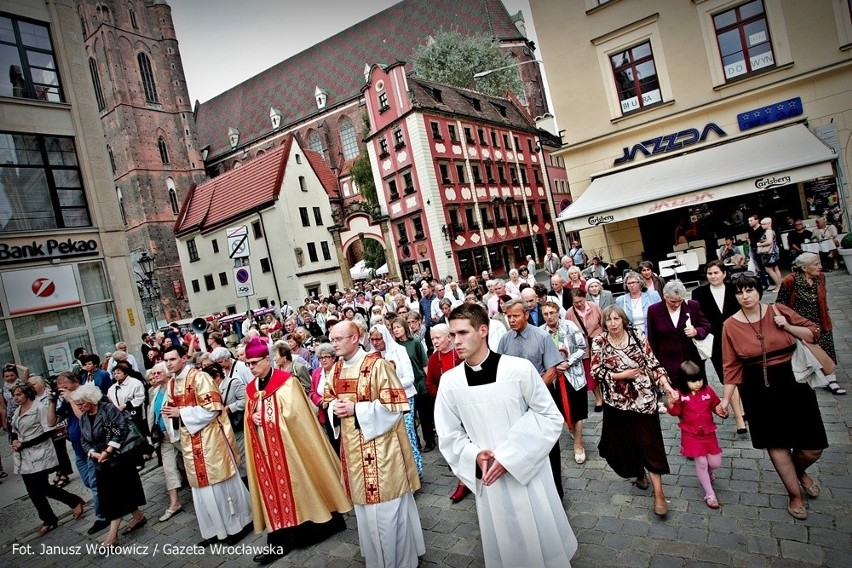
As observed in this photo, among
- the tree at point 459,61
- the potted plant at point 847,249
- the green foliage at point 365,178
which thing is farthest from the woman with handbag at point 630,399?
the tree at point 459,61

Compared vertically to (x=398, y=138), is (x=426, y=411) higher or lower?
lower

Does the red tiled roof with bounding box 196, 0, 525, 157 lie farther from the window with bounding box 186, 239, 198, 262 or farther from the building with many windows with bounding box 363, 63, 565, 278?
the window with bounding box 186, 239, 198, 262

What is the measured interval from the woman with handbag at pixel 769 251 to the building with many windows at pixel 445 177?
739 inches

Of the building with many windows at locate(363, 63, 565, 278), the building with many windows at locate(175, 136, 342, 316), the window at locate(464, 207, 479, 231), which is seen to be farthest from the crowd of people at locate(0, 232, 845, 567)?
the window at locate(464, 207, 479, 231)

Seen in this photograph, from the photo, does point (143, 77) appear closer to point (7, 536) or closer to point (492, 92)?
point (492, 92)

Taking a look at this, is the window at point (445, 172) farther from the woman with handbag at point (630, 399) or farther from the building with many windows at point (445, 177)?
the woman with handbag at point (630, 399)

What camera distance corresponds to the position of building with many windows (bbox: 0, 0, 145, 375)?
11922 mm

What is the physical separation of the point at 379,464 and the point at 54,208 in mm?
14608

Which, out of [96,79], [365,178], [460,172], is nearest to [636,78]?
[460,172]

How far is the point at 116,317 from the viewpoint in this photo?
1441 centimetres

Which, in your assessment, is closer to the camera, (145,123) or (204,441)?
(204,441)

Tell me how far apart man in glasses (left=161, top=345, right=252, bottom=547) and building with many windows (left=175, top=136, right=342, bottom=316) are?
80.6 feet

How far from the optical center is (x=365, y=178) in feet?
118

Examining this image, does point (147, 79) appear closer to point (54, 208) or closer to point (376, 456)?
point (54, 208)
